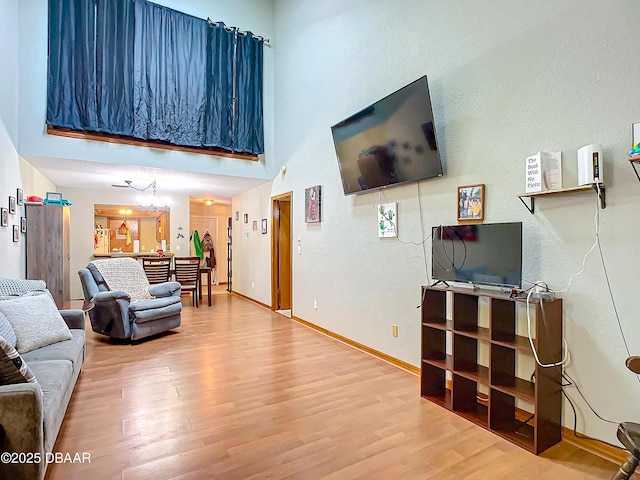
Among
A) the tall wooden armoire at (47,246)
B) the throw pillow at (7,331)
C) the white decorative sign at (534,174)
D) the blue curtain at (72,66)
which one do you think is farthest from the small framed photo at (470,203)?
the tall wooden armoire at (47,246)

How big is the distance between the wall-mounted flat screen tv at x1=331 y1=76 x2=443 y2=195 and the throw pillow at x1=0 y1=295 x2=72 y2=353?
10.2ft

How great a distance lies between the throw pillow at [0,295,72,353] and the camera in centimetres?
251

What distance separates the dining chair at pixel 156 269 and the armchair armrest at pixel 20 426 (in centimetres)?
500

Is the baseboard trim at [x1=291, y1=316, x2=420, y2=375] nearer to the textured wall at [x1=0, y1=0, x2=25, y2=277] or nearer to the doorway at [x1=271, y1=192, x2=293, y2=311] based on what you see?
the doorway at [x1=271, y1=192, x2=293, y2=311]

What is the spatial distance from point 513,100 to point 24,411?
3.43m

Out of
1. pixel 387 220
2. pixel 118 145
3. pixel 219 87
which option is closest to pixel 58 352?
pixel 387 220

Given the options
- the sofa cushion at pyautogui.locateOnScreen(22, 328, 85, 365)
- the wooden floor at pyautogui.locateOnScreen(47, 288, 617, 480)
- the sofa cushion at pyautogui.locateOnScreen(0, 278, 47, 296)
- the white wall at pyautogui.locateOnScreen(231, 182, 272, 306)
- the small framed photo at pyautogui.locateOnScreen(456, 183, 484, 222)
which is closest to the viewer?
the wooden floor at pyautogui.locateOnScreen(47, 288, 617, 480)

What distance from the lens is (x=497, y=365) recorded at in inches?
96.5

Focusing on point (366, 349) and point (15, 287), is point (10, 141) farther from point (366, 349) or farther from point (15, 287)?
point (366, 349)

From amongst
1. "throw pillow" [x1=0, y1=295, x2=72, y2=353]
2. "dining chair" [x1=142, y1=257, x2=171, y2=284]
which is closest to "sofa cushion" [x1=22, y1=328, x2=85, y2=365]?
"throw pillow" [x1=0, y1=295, x2=72, y2=353]

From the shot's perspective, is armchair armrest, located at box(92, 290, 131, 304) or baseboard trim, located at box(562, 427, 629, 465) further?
armchair armrest, located at box(92, 290, 131, 304)

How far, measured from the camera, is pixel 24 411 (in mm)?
1556

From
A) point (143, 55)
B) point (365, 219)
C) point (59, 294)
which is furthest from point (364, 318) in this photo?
point (143, 55)

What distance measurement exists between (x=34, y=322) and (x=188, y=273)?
13.3 feet
